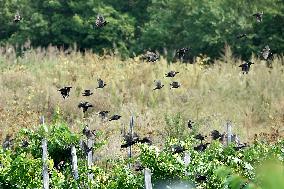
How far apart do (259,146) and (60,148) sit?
2.97 m

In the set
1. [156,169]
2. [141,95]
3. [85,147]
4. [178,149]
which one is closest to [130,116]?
[141,95]

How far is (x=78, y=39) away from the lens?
30.2m

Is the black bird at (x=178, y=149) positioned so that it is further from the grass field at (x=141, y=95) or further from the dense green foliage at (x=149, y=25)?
the dense green foliage at (x=149, y=25)

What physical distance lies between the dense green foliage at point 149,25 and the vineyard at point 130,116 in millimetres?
2840

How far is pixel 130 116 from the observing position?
630 inches

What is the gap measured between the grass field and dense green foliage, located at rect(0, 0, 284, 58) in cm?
282

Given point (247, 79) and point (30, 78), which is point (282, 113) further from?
point (30, 78)

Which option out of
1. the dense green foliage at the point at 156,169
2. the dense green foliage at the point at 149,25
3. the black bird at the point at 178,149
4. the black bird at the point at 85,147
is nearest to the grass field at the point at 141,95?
the dense green foliage at the point at 149,25

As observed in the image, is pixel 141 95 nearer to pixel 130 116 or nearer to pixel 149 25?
pixel 130 116

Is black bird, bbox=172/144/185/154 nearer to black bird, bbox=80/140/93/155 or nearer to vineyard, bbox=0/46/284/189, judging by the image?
vineyard, bbox=0/46/284/189

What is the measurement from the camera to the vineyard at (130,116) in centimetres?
796

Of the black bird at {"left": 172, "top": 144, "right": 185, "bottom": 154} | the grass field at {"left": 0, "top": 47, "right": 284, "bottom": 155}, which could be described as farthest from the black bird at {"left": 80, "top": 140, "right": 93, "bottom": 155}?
the grass field at {"left": 0, "top": 47, "right": 284, "bottom": 155}

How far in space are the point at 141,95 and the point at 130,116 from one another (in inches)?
83.4

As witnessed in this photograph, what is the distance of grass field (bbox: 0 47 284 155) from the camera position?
611 inches
